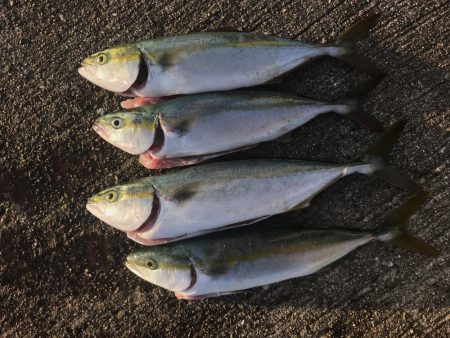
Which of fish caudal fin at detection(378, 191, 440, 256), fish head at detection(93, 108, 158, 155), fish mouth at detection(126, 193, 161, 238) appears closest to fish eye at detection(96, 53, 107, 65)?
fish head at detection(93, 108, 158, 155)

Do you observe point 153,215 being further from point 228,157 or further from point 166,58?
point 166,58

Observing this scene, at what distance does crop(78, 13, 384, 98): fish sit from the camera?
2828 mm

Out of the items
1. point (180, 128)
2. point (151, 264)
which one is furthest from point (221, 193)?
point (151, 264)

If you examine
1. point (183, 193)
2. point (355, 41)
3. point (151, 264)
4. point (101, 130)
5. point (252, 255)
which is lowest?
point (151, 264)

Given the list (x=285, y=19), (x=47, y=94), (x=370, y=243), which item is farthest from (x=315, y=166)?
(x=47, y=94)

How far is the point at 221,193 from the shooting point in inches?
107

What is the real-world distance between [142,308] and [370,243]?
1.56m

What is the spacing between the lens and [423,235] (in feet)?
9.65

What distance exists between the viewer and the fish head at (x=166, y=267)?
271 cm

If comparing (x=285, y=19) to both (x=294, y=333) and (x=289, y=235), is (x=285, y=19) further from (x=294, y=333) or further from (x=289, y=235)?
(x=294, y=333)

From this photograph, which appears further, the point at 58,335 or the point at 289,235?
the point at 58,335

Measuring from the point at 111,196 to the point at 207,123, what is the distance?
2.40ft

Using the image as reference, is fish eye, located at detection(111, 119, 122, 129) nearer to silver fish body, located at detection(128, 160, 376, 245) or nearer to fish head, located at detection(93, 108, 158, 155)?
fish head, located at detection(93, 108, 158, 155)

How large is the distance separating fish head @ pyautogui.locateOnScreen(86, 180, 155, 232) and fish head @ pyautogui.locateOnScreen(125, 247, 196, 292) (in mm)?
190
